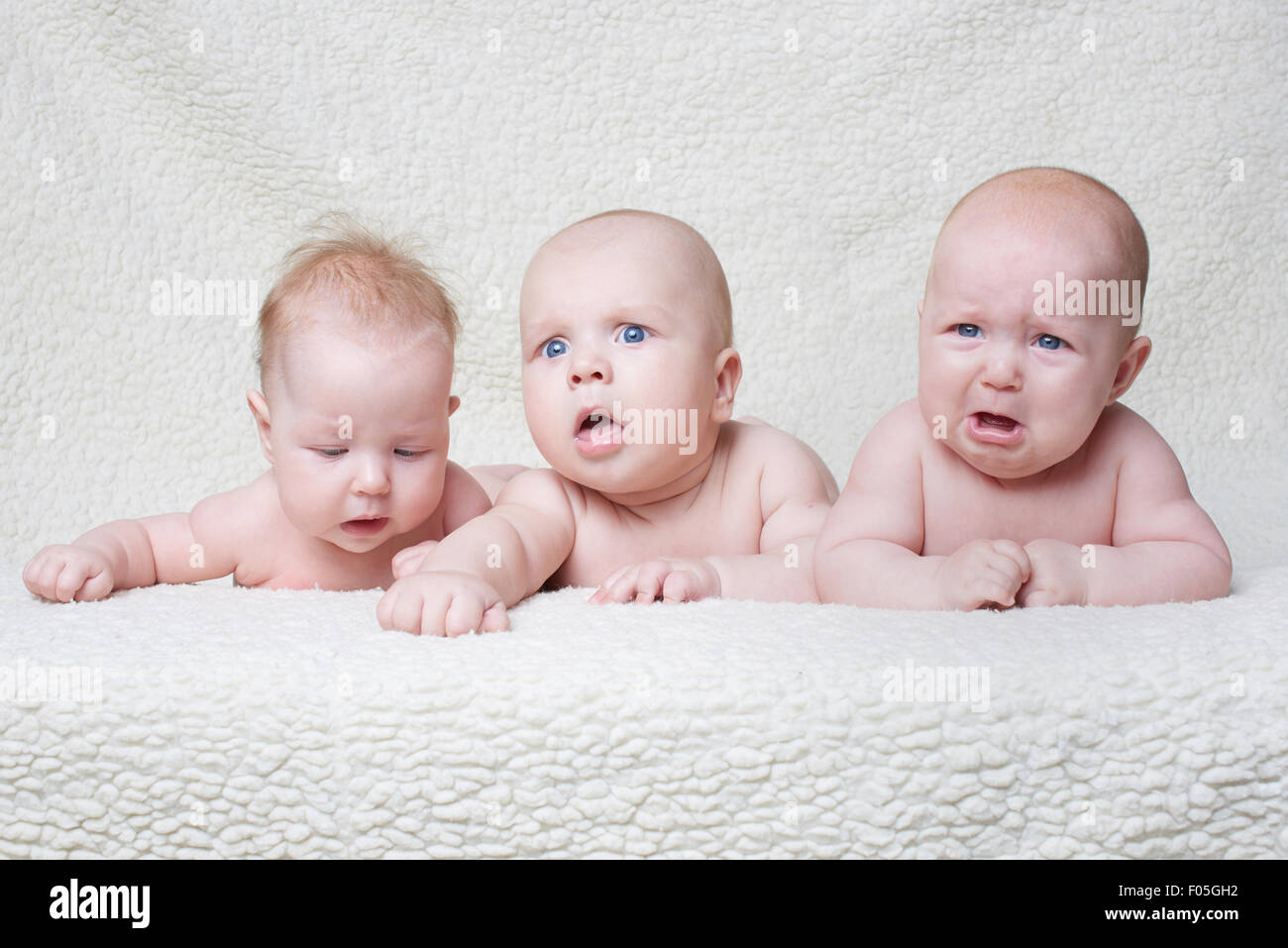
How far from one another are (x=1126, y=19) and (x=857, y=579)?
1.45 metres

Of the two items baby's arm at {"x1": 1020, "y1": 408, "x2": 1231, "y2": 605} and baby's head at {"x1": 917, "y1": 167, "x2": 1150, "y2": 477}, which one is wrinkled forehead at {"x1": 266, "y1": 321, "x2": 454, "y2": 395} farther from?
baby's arm at {"x1": 1020, "y1": 408, "x2": 1231, "y2": 605}

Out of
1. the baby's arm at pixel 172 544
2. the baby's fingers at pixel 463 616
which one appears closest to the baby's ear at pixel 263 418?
the baby's arm at pixel 172 544

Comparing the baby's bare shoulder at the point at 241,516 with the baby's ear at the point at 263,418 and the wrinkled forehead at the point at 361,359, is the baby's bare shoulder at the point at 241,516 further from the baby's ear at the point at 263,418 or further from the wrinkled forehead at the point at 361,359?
the wrinkled forehead at the point at 361,359

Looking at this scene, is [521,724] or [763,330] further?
[763,330]

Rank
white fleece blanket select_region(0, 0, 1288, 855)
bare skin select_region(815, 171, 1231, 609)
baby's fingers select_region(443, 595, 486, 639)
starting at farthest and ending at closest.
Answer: white fleece blanket select_region(0, 0, 1288, 855) < bare skin select_region(815, 171, 1231, 609) < baby's fingers select_region(443, 595, 486, 639)

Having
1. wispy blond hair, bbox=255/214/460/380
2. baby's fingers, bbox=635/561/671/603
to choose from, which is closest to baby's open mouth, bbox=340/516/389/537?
wispy blond hair, bbox=255/214/460/380

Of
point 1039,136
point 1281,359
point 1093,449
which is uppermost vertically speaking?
point 1039,136

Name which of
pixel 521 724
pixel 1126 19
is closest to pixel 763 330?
pixel 1126 19

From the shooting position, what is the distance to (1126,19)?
88.7 inches

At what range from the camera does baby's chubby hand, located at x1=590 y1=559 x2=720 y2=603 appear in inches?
53.9

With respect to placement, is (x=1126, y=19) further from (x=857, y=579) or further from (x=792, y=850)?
(x=792, y=850)

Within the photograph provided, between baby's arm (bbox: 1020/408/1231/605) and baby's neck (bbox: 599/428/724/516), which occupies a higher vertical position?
baby's neck (bbox: 599/428/724/516)

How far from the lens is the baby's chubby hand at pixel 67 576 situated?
1402 mm

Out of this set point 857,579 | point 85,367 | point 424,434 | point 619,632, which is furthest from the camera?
point 85,367
